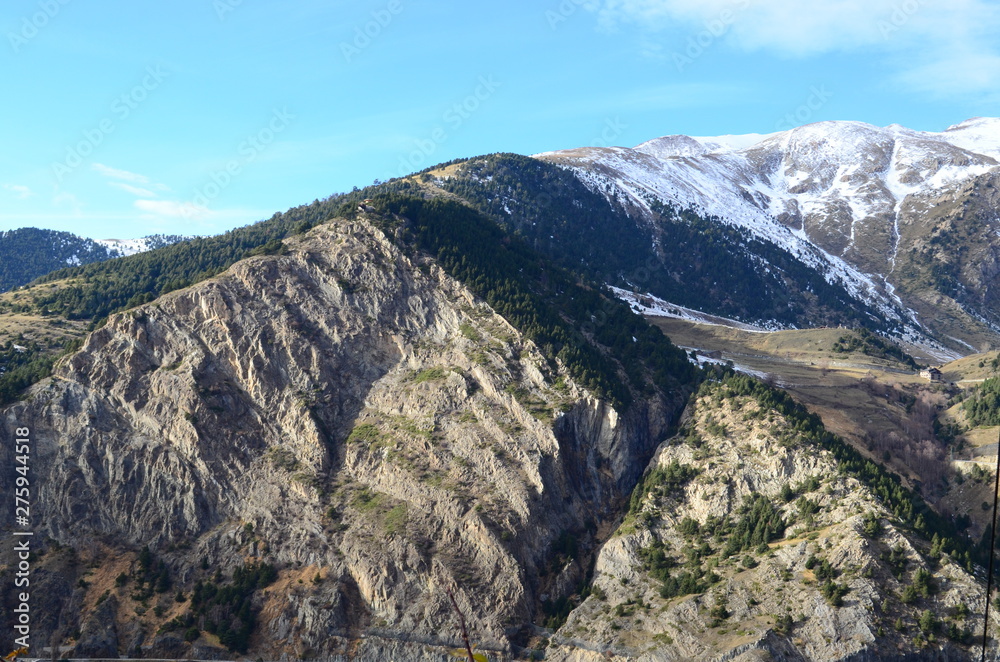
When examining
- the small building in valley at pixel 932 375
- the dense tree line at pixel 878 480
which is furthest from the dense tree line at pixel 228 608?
the small building in valley at pixel 932 375

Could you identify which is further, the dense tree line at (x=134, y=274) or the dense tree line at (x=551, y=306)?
the dense tree line at (x=134, y=274)

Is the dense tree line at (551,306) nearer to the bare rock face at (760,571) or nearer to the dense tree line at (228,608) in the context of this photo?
the bare rock face at (760,571)

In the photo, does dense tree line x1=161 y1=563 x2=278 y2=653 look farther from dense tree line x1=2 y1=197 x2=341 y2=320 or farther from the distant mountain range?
dense tree line x1=2 y1=197 x2=341 y2=320

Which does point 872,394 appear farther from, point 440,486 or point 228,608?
point 228,608

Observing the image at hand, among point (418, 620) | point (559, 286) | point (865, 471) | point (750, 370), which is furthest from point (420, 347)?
point (750, 370)

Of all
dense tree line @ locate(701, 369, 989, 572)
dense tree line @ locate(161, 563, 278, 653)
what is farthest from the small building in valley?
dense tree line @ locate(161, 563, 278, 653)
